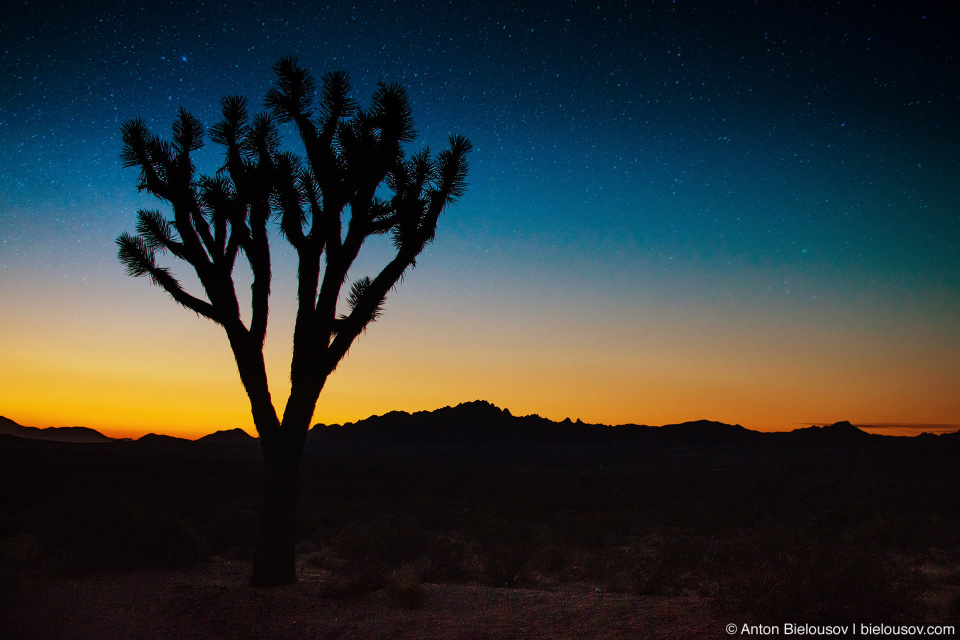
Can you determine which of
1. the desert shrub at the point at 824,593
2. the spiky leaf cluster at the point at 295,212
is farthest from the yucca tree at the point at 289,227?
the desert shrub at the point at 824,593

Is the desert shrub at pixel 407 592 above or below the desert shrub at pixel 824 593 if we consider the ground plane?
below

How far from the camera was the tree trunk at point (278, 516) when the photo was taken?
9.07 meters

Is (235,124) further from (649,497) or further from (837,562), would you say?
(649,497)

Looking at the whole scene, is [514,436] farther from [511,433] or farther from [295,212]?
[295,212]

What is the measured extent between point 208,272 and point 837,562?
9.84 metres

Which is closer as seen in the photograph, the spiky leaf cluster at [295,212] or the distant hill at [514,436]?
the spiky leaf cluster at [295,212]

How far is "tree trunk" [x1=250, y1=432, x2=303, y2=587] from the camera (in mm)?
9070

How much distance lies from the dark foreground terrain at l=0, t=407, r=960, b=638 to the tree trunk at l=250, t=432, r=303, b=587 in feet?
1.16

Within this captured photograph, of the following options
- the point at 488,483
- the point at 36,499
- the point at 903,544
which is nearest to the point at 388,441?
the point at 488,483

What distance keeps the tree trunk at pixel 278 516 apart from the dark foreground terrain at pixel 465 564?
35cm

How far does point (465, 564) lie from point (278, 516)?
420 cm

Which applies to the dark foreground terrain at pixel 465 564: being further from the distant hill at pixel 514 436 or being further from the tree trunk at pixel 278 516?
the distant hill at pixel 514 436

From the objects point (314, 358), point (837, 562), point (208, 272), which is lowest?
point (837, 562)

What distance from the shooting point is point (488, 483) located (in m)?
30.8
